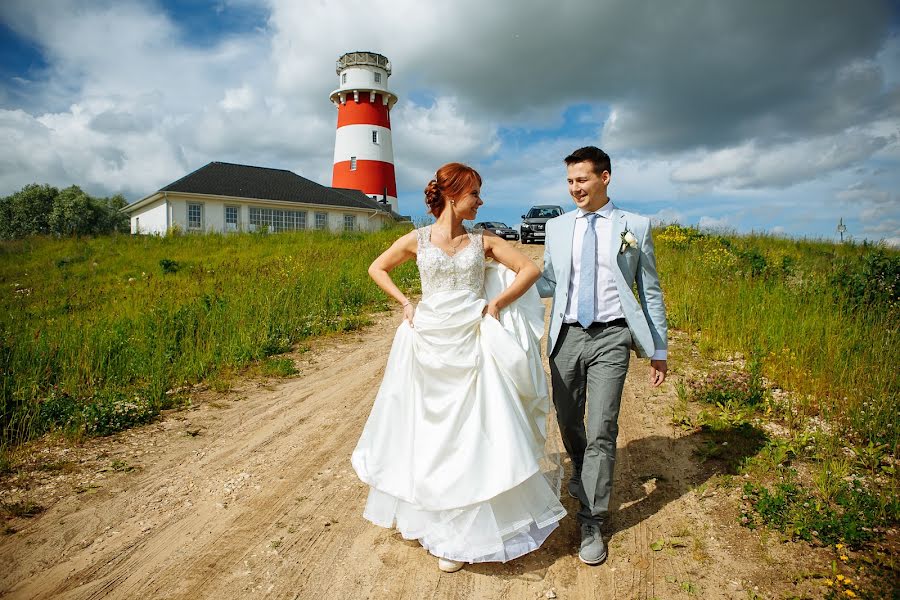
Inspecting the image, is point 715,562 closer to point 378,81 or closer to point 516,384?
point 516,384

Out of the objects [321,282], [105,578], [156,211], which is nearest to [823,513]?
[105,578]

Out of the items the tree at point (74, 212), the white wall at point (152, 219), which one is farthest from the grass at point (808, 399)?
the tree at point (74, 212)

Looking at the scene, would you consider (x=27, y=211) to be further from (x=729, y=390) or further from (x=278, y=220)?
(x=729, y=390)

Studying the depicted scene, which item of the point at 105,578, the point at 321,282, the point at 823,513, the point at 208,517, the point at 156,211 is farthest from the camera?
the point at 156,211

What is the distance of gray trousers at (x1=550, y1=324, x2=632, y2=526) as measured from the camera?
136 inches

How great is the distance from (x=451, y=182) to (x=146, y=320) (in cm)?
711

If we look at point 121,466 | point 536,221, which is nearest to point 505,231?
point 536,221

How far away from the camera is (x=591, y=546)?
11.3 feet

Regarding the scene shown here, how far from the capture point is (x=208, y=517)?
4.07 metres

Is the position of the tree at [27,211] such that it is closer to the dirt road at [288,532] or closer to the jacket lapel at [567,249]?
the dirt road at [288,532]

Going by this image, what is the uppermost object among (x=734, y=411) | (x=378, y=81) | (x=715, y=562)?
(x=378, y=81)

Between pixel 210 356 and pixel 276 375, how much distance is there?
1027 mm

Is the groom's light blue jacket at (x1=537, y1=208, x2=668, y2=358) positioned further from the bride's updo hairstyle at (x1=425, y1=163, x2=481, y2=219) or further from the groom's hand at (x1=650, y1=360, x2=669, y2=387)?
the bride's updo hairstyle at (x1=425, y1=163, x2=481, y2=219)

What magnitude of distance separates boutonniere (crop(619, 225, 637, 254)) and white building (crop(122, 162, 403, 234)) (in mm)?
27484
